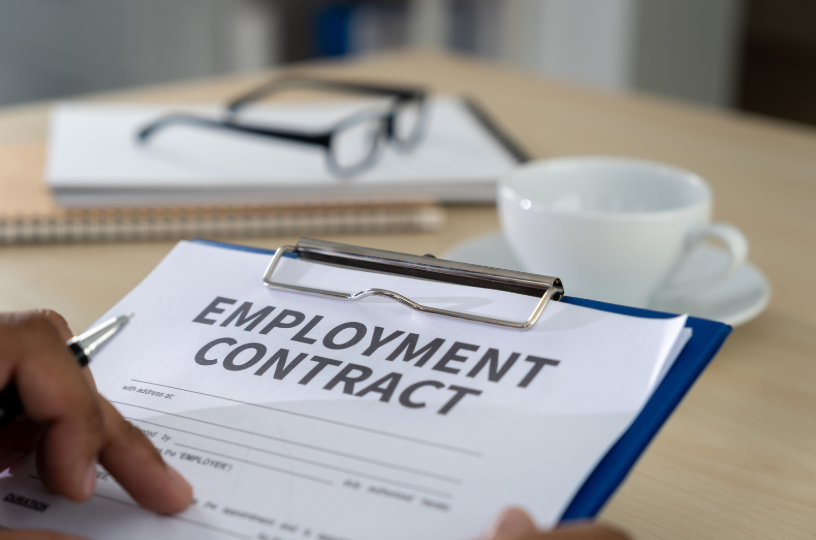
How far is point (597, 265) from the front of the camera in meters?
0.44

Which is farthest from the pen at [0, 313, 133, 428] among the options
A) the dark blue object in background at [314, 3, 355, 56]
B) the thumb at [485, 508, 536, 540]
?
the dark blue object in background at [314, 3, 355, 56]

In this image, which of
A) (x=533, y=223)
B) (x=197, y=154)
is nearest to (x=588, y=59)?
(x=197, y=154)

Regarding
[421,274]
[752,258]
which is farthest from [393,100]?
[421,274]

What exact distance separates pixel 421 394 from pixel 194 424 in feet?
0.26

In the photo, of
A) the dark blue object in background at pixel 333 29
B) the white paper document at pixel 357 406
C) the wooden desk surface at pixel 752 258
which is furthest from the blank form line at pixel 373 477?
the dark blue object in background at pixel 333 29

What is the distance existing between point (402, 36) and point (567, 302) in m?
1.87

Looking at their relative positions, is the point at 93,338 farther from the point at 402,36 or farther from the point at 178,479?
the point at 402,36

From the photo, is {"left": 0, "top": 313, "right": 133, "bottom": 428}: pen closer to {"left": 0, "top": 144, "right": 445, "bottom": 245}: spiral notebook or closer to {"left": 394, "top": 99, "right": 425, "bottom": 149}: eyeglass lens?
{"left": 0, "top": 144, "right": 445, "bottom": 245}: spiral notebook

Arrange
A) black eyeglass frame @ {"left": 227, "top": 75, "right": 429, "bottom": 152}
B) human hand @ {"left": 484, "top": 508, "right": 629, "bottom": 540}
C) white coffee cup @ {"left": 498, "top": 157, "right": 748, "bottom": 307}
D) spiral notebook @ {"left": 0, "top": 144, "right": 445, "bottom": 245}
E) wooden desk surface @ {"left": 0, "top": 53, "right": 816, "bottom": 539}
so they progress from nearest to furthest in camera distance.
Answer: human hand @ {"left": 484, "top": 508, "right": 629, "bottom": 540} < wooden desk surface @ {"left": 0, "top": 53, "right": 816, "bottom": 539} < white coffee cup @ {"left": 498, "top": 157, "right": 748, "bottom": 307} < spiral notebook @ {"left": 0, "top": 144, "right": 445, "bottom": 245} < black eyeglass frame @ {"left": 227, "top": 75, "right": 429, "bottom": 152}

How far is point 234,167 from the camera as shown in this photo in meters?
0.66

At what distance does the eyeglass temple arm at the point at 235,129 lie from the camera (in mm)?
647

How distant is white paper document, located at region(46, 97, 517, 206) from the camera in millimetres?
613

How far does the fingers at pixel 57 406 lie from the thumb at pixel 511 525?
0.12 meters

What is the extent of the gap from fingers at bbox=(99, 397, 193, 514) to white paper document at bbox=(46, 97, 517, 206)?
0.40m
